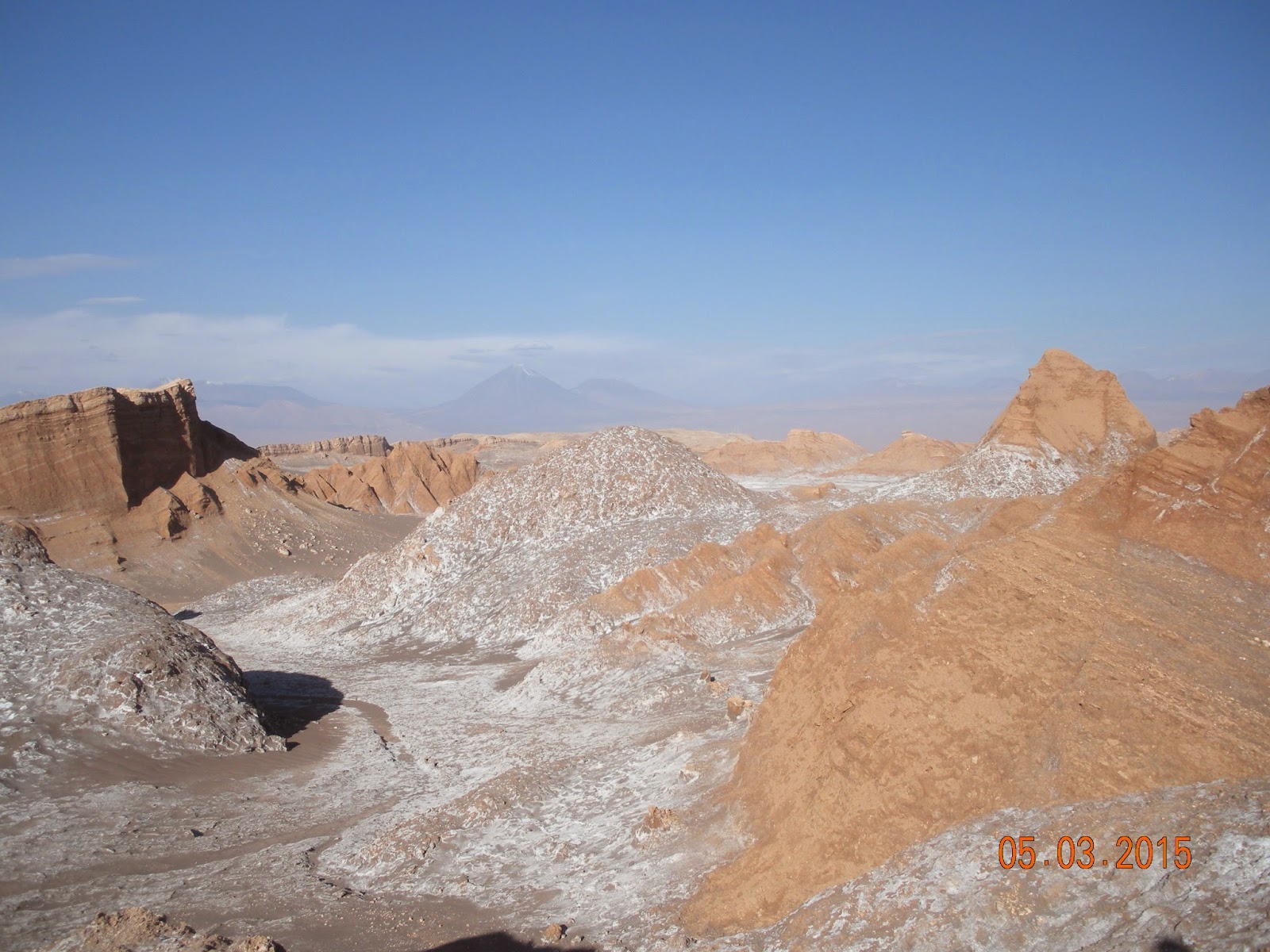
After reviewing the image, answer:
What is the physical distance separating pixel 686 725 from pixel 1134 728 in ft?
25.3

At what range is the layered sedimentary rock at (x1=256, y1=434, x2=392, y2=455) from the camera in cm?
7675

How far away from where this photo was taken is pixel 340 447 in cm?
7950

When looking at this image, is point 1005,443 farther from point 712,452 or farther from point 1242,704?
point 712,452

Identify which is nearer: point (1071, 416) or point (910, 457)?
point (1071, 416)

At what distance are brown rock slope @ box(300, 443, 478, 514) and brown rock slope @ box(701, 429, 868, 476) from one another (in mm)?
19467

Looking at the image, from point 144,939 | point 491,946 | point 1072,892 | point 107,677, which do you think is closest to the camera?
point 1072,892

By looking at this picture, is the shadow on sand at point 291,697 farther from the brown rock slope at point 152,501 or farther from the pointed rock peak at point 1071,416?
the pointed rock peak at point 1071,416

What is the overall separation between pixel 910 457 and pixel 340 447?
171 ft

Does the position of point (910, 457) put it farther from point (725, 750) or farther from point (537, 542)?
point (725, 750)

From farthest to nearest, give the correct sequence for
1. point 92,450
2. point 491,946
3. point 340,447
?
1. point 340,447
2. point 92,450
3. point 491,946

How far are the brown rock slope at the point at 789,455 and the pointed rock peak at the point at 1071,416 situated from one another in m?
33.7

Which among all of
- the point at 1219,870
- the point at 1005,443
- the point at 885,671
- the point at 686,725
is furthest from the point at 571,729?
the point at 1005,443

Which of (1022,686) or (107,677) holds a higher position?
(1022,686)
